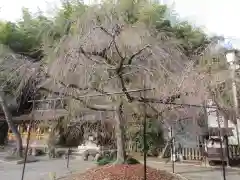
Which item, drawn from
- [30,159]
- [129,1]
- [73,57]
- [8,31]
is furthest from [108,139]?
[8,31]

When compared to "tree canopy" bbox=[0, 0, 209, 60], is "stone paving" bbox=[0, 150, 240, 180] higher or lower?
lower

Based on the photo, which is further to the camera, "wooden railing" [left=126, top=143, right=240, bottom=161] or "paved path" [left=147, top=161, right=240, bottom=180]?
"wooden railing" [left=126, top=143, right=240, bottom=161]

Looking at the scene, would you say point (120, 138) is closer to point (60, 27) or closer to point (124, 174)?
point (124, 174)

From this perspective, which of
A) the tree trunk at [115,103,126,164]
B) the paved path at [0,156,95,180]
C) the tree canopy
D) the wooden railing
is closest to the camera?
the tree trunk at [115,103,126,164]

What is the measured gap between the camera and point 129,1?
38.4 feet

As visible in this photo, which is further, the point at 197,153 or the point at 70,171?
the point at 197,153

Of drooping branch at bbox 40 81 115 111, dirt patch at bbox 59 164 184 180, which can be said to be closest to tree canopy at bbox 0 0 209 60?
drooping branch at bbox 40 81 115 111

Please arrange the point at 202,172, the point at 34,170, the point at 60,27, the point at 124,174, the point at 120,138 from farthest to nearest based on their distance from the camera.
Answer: the point at 60,27 → the point at 34,170 → the point at 202,172 → the point at 120,138 → the point at 124,174

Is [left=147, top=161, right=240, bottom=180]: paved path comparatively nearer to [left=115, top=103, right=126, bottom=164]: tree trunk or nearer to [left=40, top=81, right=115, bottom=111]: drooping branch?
[left=115, top=103, right=126, bottom=164]: tree trunk

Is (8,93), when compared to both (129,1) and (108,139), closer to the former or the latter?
(108,139)

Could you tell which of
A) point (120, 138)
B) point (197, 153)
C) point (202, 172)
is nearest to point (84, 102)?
point (120, 138)

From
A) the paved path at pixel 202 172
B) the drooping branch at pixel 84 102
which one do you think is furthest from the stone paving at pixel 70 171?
the drooping branch at pixel 84 102

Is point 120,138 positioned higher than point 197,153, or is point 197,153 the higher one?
point 120,138

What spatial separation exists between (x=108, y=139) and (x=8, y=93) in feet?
29.9
